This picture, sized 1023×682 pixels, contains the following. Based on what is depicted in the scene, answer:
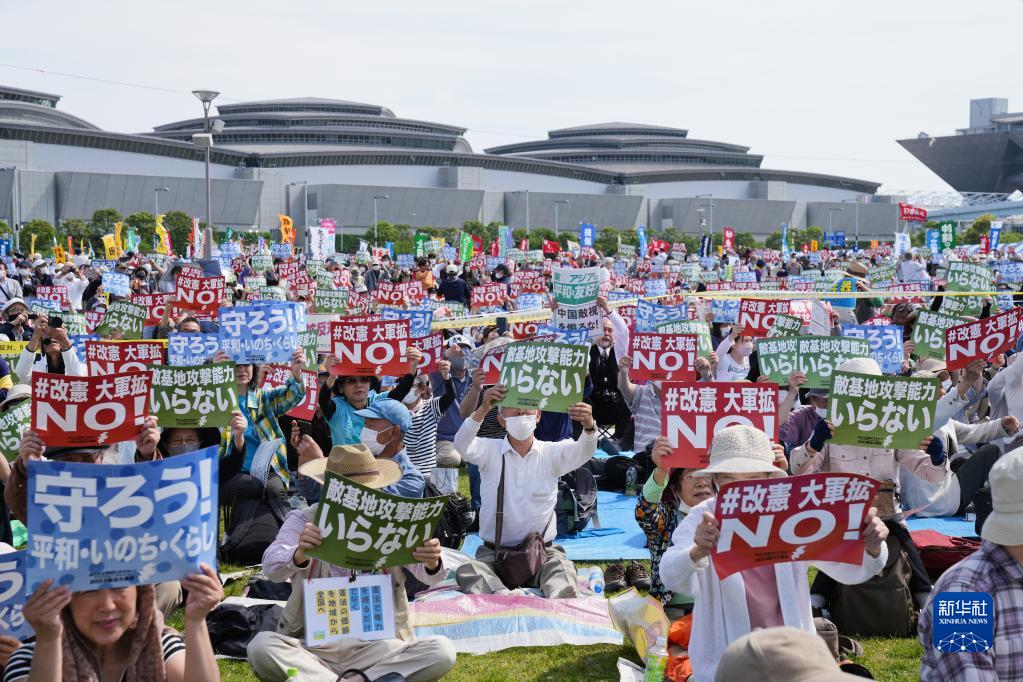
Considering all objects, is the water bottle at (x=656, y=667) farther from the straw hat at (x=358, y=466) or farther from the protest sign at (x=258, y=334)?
the protest sign at (x=258, y=334)

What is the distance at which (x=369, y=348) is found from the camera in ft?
30.5

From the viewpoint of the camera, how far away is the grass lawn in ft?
20.8

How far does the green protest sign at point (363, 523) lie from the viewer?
484 cm

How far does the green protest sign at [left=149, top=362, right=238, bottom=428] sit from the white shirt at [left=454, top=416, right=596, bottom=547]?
1.68 meters

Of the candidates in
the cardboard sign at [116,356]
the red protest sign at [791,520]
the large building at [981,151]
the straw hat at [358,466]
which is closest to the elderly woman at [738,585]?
the red protest sign at [791,520]

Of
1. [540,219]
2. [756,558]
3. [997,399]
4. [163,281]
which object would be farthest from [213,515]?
[540,219]

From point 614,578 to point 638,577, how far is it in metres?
0.16

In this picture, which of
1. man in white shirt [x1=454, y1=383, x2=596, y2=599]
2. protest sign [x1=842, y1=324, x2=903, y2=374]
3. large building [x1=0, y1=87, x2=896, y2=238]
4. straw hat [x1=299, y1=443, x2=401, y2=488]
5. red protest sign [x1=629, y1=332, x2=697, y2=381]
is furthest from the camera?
large building [x1=0, y1=87, x2=896, y2=238]

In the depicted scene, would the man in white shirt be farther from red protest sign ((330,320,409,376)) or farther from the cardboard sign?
the cardboard sign

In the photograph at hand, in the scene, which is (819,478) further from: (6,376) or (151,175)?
(151,175)

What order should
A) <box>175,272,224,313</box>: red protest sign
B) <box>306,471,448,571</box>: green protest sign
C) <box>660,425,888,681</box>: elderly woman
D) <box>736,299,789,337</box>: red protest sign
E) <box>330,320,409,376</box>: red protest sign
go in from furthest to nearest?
<box>175,272,224,313</box>: red protest sign, <box>736,299,789,337</box>: red protest sign, <box>330,320,409,376</box>: red protest sign, <box>306,471,448,571</box>: green protest sign, <box>660,425,888,681</box>: elderly woman

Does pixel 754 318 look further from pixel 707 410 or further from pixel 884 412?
pixel 707 410

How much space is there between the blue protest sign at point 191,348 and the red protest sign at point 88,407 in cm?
291

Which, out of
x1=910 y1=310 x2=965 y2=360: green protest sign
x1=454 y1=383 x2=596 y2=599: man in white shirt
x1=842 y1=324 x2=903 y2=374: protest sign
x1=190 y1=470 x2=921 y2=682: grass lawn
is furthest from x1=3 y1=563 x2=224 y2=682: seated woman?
x1=910 y1=310 x2=965 y2=360: green protest sign
